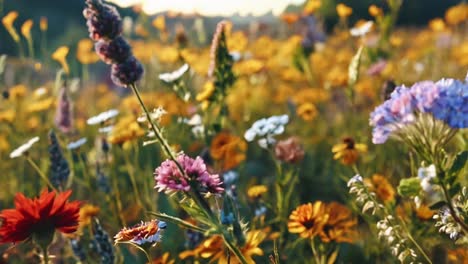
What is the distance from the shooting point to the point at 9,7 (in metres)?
17.1

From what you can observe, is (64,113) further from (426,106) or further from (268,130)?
(426,106)

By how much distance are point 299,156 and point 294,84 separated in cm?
319

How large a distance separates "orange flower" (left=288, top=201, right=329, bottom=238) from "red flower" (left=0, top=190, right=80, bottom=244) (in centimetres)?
69

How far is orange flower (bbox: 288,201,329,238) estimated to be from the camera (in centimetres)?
183

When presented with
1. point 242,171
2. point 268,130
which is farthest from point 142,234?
point 242,171

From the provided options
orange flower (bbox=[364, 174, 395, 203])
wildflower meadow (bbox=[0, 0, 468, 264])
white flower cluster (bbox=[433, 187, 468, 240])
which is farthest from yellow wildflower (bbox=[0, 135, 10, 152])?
white flower cluster (bbox=[433, 187, 468, 240])

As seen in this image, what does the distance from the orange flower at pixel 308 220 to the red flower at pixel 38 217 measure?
686 mm

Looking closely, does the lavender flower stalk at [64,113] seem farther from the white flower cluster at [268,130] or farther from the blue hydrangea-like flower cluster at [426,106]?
the blue hydrangea-like flower cluster at [426,106]

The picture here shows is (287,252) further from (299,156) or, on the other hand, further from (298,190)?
(298,190)

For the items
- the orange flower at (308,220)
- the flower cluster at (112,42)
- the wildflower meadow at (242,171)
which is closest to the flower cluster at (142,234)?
the wildflower meadow at (242,171)

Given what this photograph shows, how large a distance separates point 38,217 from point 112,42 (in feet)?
1.57

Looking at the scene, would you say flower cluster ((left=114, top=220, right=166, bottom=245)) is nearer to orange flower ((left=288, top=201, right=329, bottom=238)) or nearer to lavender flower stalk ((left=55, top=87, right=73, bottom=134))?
orange flower ((left=288, top=201, right=329, bottom=238))

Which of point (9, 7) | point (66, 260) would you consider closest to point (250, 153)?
point (66, 260)

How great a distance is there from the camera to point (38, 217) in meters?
1.42
